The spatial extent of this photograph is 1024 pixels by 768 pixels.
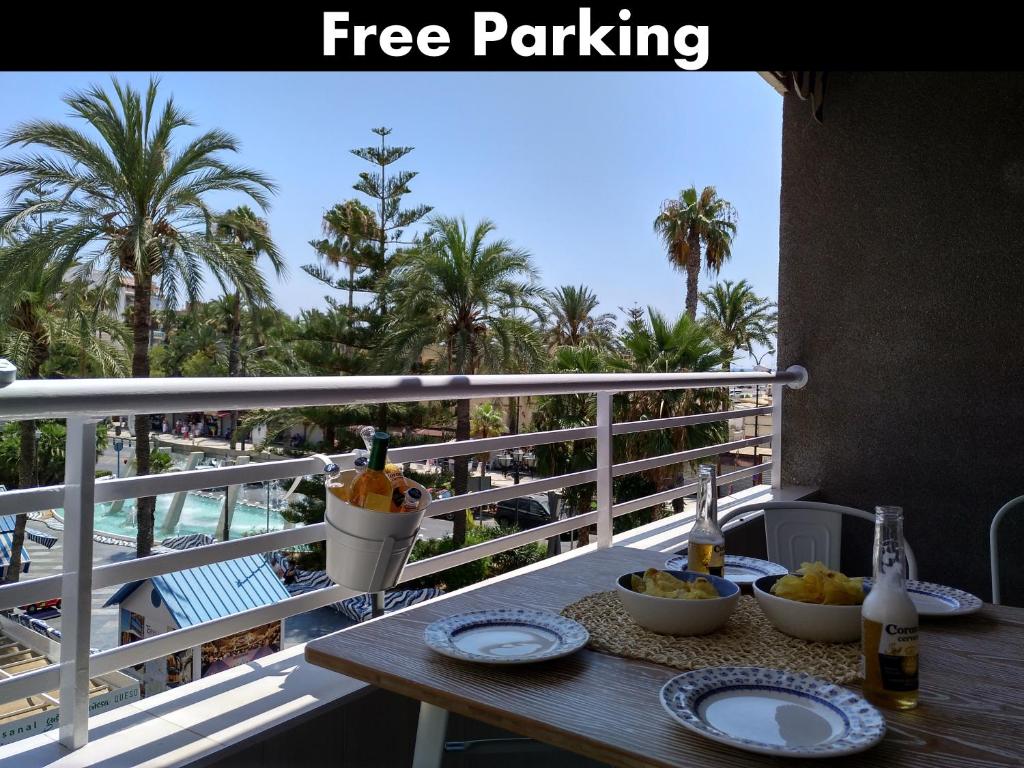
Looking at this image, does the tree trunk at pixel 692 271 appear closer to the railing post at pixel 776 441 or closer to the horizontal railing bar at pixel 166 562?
the railing post at pixel 776 441

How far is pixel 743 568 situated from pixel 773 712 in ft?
1.79

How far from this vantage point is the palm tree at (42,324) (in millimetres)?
12180

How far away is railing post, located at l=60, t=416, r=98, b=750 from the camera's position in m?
1.17

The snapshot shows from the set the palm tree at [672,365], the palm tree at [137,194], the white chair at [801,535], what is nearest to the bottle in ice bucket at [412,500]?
the white chair at [801,535]

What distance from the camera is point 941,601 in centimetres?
117

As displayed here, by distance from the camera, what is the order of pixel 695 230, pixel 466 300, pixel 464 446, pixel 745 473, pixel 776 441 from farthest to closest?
pixel 695 230 < pixel 466 300 < pixel 776 441 < pixel 745 473 < pixel 464 446

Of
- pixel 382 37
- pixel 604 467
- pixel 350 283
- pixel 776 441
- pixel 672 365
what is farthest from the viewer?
pixel 350 283

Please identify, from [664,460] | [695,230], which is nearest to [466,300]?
[695,230]

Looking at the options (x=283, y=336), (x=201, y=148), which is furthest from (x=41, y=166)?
(x=283, y=336)

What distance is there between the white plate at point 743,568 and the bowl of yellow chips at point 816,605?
0.20m

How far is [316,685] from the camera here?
4.68 feet

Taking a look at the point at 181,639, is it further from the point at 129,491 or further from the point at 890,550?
the point at 890,550

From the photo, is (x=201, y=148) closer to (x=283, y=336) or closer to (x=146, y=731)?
(x=283, y=336)

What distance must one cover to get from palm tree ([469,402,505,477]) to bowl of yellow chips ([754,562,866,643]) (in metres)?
22.3
